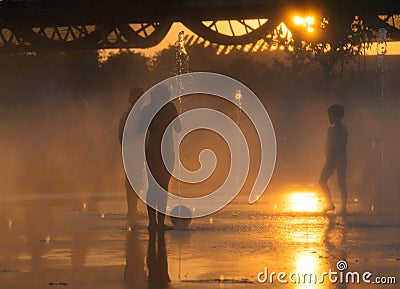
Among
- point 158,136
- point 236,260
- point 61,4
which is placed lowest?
point 236,260

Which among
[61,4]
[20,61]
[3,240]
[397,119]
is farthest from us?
[20,61]

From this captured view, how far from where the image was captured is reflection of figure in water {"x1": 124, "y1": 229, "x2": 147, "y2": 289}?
494 inches

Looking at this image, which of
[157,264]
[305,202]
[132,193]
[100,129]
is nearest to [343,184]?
[305,202]

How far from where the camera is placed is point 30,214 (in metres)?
21.8

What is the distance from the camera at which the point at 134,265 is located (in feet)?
45.5

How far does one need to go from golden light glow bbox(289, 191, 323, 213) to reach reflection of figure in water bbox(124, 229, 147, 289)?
5.56m

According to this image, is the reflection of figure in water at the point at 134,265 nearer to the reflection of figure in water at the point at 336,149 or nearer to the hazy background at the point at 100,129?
the reflection of figure in water at the point at 336,149

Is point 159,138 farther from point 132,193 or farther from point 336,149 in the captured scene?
point 336,149

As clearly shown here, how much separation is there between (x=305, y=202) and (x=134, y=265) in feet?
35.5

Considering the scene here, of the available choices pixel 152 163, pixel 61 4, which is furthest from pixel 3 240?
pixel 61 4

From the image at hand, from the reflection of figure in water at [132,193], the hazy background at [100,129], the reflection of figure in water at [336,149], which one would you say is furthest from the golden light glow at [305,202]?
the reflection of figure in water at [132,193]

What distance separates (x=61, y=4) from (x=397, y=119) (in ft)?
84.4

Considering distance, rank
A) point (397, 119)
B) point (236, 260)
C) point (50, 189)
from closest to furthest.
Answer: point (236, 260)
point (50, 189)
point (397, 119)

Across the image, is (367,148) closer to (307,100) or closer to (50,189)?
(50,189)
